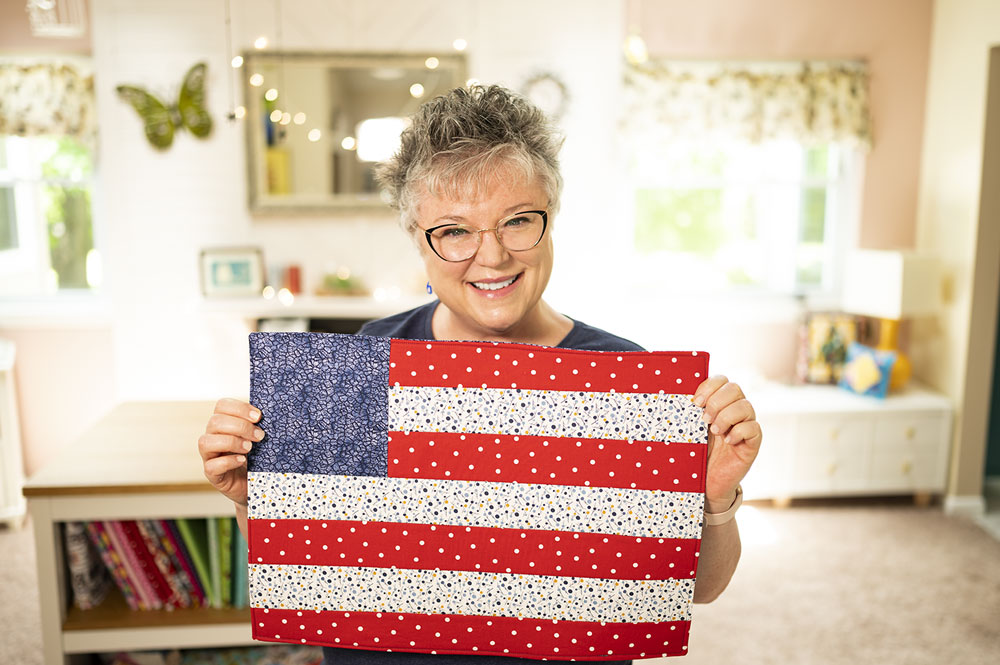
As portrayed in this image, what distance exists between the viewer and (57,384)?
4492 millimetres

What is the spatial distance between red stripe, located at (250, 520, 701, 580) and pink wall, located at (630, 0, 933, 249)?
3687 mm

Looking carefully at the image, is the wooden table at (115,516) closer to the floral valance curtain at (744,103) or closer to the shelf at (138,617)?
the shelf at (138,617)

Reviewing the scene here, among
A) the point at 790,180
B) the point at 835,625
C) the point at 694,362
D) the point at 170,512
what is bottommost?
the point at 835,625

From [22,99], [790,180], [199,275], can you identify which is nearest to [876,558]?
[790,180]

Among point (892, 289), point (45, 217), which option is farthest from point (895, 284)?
point (45, 217)

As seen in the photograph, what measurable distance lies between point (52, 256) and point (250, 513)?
160 inches

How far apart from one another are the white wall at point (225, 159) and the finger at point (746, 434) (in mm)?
3331

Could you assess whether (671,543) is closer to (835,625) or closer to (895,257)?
(835,625)

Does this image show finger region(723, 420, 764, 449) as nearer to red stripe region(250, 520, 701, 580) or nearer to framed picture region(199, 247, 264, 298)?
red stripe region(250, 520, 701, 580)

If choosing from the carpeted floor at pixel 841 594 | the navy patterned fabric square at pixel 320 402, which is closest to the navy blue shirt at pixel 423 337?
the navy patterned fabric square at pixel 320 402

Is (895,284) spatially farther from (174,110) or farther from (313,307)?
(174,110)

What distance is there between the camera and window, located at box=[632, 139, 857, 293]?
15.2 feet

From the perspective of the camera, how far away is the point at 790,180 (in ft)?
15.3

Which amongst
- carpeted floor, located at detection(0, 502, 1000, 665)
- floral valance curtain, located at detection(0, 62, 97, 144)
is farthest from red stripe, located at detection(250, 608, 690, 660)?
floral valance curtain, located at detection(0, 62, 97, 144)
